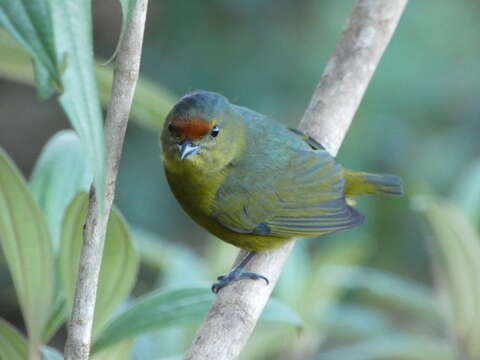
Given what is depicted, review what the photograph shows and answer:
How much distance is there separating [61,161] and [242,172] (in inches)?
28.2

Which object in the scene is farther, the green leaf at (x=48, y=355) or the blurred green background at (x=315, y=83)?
the blurred green background at (x=315, y=83)

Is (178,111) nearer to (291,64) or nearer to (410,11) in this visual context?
(291,64)

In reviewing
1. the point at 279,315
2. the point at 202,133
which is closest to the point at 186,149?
the point at 202,133

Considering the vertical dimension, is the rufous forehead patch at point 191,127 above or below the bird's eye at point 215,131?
above

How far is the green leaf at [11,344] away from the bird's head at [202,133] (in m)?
0.79

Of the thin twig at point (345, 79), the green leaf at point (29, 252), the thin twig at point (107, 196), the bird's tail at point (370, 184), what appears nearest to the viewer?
the thin twig at point (107, 196)

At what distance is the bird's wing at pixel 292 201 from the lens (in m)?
2.47

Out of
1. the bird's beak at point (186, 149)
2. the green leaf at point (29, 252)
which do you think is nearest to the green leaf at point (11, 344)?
Answer: the green leaf at point (29, 252)

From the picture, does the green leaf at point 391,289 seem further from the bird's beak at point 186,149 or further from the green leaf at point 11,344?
the green leaf at point 11,344

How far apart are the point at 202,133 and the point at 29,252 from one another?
2.59 ft

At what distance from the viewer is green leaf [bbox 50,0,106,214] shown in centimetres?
86

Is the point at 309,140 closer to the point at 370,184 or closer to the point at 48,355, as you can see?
the point at 370,184

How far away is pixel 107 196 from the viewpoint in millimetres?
1204

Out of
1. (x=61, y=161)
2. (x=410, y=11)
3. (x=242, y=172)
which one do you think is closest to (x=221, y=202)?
(x=242, y=172)
